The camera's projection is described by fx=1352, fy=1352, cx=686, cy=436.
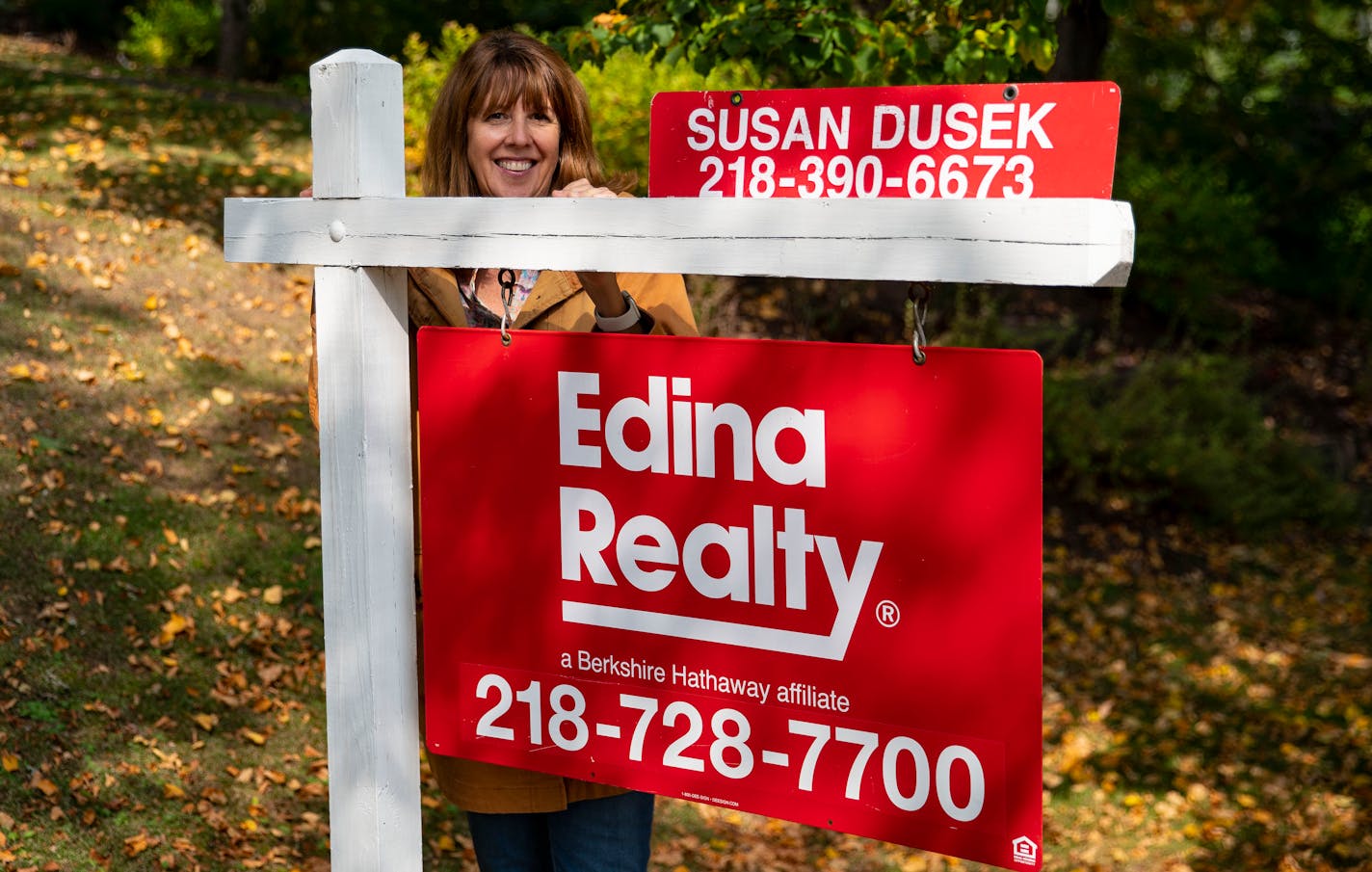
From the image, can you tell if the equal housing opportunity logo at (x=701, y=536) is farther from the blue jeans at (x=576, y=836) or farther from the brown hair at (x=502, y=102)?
the brown hair at (x=502, y=102)

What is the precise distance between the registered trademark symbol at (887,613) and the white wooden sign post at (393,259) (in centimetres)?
42

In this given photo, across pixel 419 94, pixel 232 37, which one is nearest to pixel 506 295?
pixel 419 94

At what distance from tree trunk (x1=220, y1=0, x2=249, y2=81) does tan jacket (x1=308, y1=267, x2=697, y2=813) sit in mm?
11647

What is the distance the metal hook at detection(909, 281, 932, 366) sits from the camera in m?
1.67

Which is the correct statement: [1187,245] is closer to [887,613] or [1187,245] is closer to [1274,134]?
[1274,134]

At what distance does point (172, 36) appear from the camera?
13984 mm

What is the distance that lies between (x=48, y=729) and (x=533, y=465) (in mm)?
2897

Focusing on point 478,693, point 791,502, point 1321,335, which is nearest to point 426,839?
point 478,693

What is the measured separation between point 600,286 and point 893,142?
480mm

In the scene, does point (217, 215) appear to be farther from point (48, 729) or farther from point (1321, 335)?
point (1321, 335)

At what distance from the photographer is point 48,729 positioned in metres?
4.10

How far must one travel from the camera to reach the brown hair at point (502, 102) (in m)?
2.31

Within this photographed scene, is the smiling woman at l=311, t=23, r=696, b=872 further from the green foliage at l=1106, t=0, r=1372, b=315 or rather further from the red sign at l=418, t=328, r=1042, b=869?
the green foliage at l=1106, t=0, r=1372, b=315

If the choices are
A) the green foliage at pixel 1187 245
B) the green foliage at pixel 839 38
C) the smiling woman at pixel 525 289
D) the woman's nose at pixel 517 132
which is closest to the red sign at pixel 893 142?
the smiling woman at pixel 525 289
